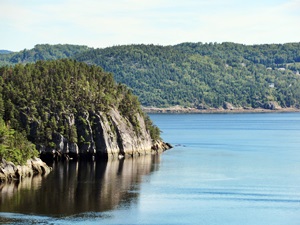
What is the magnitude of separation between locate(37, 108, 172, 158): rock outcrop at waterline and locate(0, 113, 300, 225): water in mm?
5593

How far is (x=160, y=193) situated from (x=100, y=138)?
153 feet

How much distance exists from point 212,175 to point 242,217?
40804 millimetres

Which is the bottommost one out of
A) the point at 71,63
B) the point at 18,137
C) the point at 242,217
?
the point at 242,217

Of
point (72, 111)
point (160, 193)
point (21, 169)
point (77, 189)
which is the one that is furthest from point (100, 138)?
point (160, 193)

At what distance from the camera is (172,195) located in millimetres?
114250

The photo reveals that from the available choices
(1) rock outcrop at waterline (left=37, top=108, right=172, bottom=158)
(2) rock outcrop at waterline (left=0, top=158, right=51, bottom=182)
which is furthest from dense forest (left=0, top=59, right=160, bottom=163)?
(2) rock outcrop at waterline (left=0, top=158, right=51, bottom=182)

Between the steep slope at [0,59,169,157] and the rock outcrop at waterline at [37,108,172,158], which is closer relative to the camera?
the rock outcrop at waterline at [37,108,172,158]

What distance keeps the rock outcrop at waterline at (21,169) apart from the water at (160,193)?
272 cm

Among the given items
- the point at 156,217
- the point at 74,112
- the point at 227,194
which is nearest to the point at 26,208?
the point at 156,217

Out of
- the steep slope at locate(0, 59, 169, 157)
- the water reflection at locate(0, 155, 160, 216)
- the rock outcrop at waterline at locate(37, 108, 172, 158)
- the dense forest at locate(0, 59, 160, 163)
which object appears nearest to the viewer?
the water reflection at locate(0, 155, 160, 216)

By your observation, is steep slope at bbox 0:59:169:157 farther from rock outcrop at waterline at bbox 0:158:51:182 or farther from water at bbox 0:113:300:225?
rock outcrop at waterline at bbox 0:158:51:182

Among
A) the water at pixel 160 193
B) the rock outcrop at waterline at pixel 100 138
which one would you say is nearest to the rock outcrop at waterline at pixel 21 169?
the water at pixel 160 193

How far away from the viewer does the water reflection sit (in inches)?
3991

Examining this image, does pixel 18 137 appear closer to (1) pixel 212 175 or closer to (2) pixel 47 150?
(2) pixel 47 150
